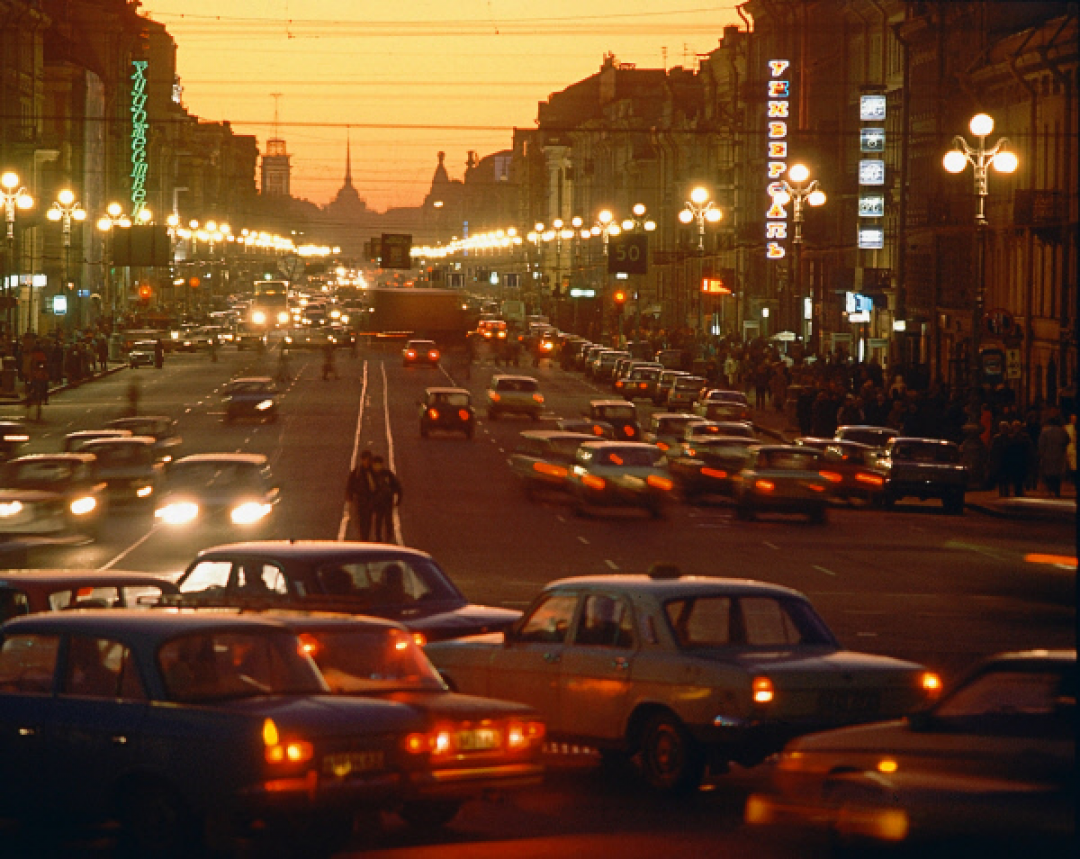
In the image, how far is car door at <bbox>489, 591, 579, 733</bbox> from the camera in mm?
14078

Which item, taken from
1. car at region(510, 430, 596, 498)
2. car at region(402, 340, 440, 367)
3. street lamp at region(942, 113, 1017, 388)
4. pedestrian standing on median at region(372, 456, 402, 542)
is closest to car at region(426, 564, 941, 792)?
pedestrian standing on median at region(372, 456, 402, 542)

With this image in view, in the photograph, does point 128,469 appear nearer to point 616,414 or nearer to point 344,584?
point 616,414

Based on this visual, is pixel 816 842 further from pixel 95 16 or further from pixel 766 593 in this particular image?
pixel 95 16

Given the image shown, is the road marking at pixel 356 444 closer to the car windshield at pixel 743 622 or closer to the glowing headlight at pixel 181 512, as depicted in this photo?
the glowing headlight at pixel 181 512

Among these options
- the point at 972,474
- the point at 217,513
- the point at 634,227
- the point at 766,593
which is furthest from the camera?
the point at 634,227

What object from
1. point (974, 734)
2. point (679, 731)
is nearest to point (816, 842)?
point (974, 734)

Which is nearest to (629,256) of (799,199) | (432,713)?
(799,199)

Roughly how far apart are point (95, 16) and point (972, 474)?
117664 mm

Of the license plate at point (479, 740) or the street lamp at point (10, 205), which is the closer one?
the license plate at point (479, 740)

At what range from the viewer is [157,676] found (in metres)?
10.9

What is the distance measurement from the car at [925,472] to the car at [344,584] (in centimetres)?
2467

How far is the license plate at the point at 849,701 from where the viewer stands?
12688 millimetres

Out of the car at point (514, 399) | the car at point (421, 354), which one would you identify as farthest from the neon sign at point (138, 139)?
the car at point (514, 399)

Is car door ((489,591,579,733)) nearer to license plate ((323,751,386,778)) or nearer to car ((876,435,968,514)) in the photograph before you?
license plate ((323,751,386,778))
